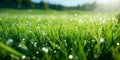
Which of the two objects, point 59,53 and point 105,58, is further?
point 59,53

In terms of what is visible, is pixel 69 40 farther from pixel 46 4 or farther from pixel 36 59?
pixel 46 4

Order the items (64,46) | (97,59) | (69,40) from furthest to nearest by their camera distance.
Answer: (69,40), (64,46), (97,59)

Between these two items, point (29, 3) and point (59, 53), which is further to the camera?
point (29, 3)

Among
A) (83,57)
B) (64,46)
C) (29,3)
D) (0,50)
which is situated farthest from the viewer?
(29,3)

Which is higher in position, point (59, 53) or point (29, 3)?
point (59, 53)

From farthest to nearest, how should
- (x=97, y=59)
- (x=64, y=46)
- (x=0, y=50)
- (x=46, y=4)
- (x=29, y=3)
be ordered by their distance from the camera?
(x=46, y=4)
(x=29, y=3)
(x=64, y=46)
(x=0, y=50)
(x=97, y=59)

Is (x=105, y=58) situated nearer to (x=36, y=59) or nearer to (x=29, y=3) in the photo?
(x=36, y=59)

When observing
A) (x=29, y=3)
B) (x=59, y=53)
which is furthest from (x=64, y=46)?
(x=29, y=3)

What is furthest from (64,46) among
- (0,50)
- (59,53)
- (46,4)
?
(46,4)

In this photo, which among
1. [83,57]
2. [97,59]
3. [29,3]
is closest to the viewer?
[83,57]
